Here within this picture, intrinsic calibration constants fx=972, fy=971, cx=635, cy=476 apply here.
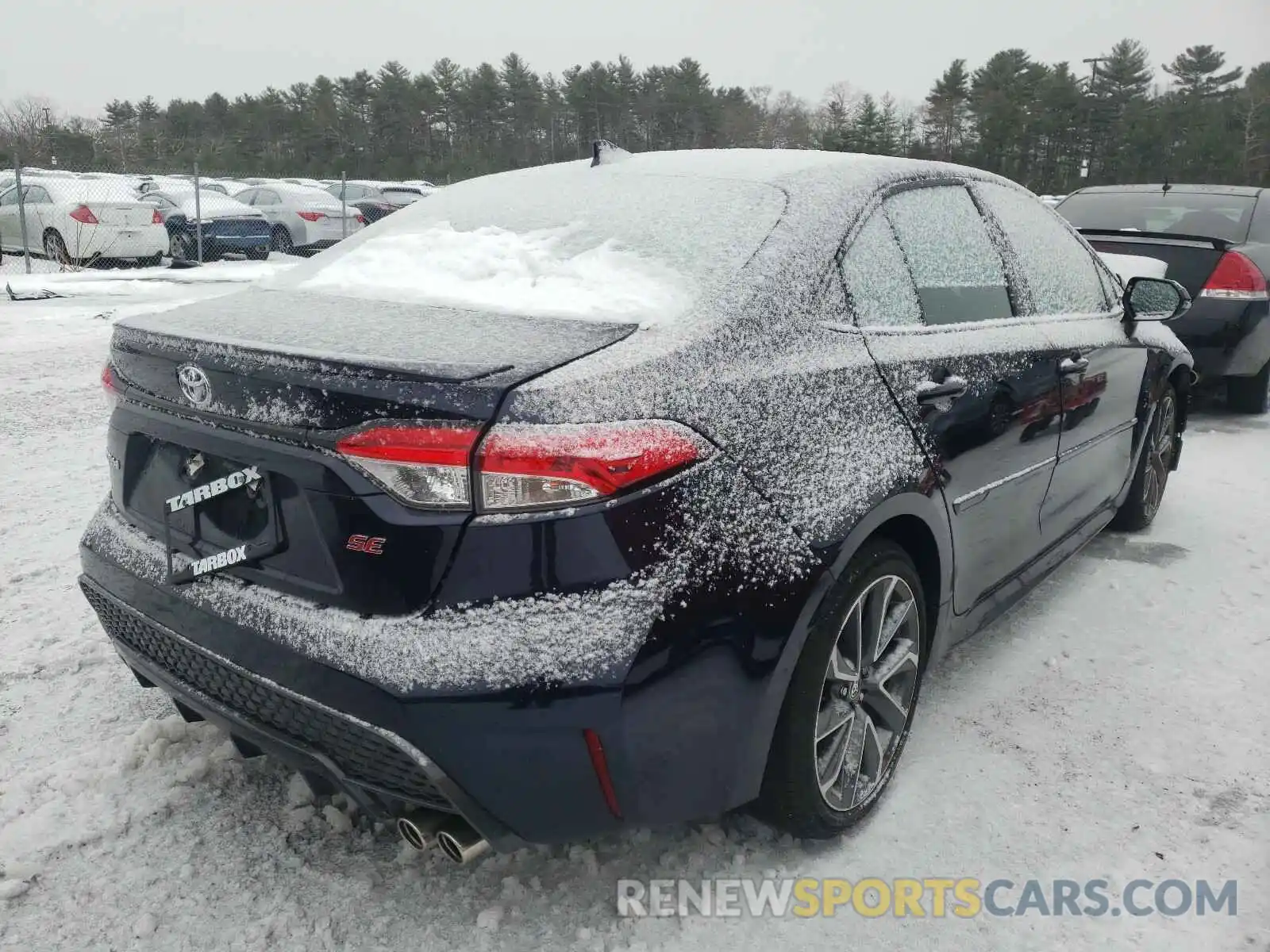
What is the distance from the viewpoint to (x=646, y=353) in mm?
1760

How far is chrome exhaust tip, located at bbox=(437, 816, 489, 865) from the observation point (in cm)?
179

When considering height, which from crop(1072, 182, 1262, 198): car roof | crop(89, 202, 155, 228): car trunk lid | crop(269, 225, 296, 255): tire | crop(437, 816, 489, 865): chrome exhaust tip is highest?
crop(1072, 182, 1262, 198): car roof

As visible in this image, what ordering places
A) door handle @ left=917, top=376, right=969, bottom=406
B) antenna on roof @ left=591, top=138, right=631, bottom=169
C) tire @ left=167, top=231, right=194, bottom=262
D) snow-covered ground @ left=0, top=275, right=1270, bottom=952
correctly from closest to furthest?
snow-covered ground @ left=0, top=275, right=1270, bottom=952
door handle @ left=917, top=376, right=969, bottom=406
antenna on roof @ left=591, top=138, right=631, bottom=169
tire @ left=167, top=231, right=194, bottom=262

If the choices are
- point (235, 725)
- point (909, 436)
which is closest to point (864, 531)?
point (909, 436)

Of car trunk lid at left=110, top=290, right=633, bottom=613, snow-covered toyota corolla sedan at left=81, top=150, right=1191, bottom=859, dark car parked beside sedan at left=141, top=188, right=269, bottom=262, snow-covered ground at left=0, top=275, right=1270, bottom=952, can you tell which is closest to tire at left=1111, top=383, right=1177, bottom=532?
snow-covered ground at left=0, top=275, right=1270, bottom=952

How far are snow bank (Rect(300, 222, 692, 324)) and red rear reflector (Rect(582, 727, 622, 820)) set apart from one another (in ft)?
2.57

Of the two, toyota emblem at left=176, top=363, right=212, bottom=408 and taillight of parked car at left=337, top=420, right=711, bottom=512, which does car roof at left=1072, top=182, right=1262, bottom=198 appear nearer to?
taillight of parked car at left=337, top=420, right=711, bottom=512

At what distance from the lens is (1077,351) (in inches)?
124

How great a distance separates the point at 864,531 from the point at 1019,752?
1.05 meters

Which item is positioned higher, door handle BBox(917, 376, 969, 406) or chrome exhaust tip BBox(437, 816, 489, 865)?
door handle BBox(917, 376, 969, 406)

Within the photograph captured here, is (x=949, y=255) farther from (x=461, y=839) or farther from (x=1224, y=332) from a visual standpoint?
(x=1224, y=332)

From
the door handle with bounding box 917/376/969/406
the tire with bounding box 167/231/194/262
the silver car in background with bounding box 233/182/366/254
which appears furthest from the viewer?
the silver car in background with bounding box 233/182/366/254

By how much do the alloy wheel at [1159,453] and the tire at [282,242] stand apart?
16.1 meters

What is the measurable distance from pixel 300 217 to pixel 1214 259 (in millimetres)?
Result: 15107
